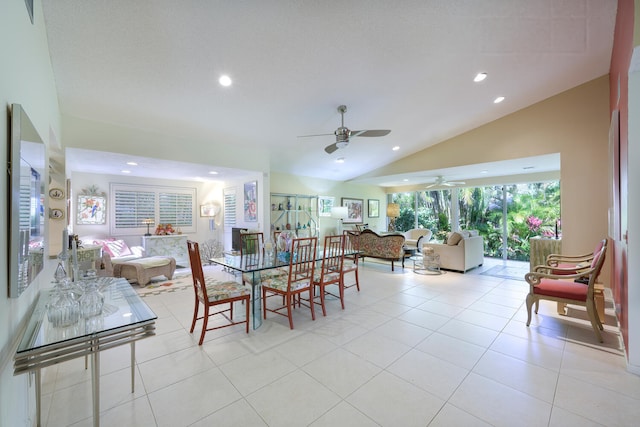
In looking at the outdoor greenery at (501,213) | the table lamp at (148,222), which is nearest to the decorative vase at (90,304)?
the table lamp at (148,222)

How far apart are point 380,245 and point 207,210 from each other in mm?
4897

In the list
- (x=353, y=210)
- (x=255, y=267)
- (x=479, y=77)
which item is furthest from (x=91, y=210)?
(x=479, y=77)

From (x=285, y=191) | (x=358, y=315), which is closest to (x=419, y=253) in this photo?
(x=285, y=191)

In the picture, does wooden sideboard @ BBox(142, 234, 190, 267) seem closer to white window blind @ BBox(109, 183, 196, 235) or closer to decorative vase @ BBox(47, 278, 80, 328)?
white window blind @ BBox(109, 183, 196, 235)

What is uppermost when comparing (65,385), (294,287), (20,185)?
(20,185)

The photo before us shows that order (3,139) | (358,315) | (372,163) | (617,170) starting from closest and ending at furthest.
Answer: (3,139) → (617,170) → (358,315) → (372,163)

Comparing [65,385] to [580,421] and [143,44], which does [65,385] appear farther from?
[580,421]

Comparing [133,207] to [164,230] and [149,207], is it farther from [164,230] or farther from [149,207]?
[164,230]

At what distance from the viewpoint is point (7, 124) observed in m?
1.21

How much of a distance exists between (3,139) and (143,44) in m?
1.92

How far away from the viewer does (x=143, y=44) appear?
255 centimetres

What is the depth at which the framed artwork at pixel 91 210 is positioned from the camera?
5.70 m

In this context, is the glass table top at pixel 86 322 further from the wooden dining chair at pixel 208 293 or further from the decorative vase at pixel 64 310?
the wooden dining chair at pixel 208 293

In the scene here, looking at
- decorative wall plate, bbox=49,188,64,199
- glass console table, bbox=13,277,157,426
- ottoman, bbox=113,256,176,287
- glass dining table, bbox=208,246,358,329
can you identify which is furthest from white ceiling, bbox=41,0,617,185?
glass console table, bbox=13,277,157,426
